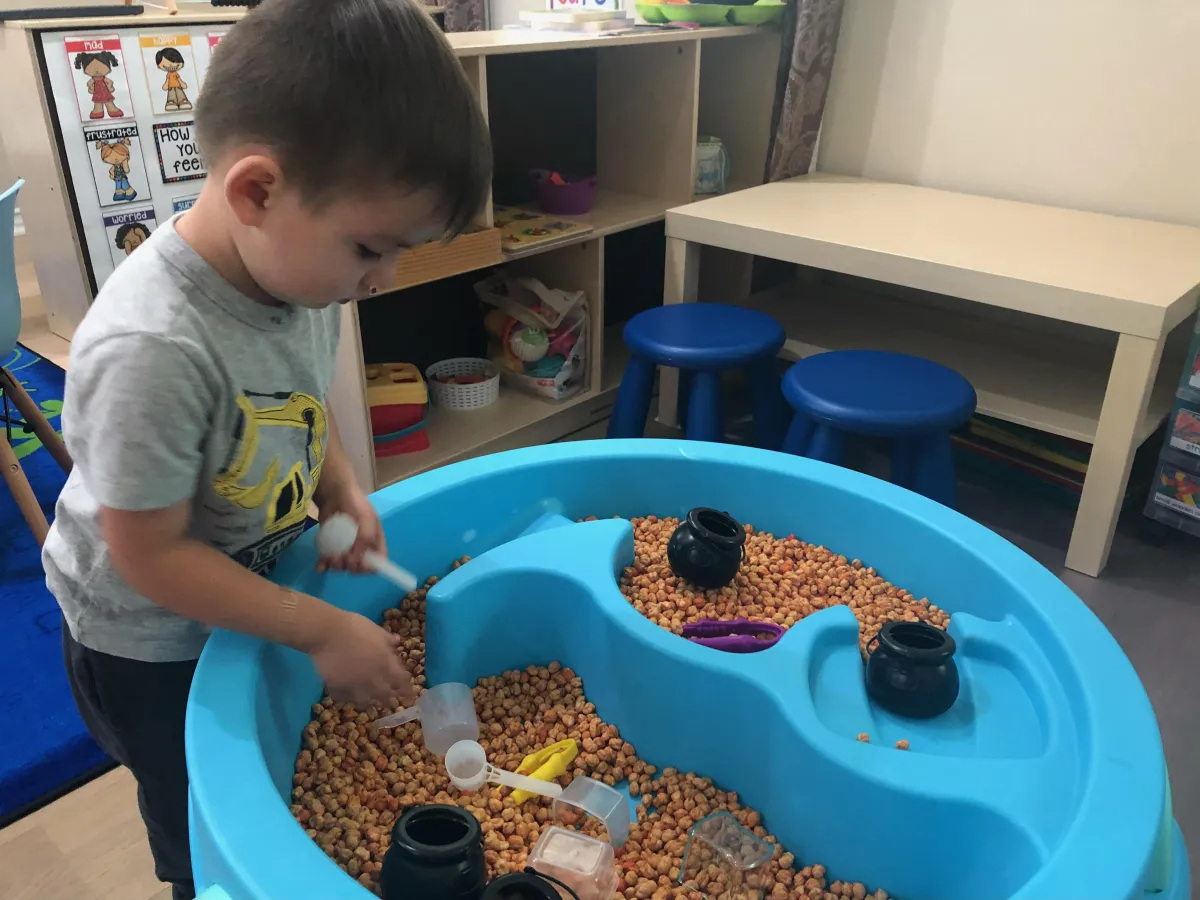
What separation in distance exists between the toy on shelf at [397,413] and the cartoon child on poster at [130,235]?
79 cm

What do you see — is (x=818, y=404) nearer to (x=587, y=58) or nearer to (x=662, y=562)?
(x=662, y=562)

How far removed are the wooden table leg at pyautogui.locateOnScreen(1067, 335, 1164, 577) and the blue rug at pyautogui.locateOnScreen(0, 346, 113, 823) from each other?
59.0 inches

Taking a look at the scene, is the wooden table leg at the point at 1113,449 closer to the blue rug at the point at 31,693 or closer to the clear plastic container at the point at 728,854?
the clear plastic container at the point at 728,854

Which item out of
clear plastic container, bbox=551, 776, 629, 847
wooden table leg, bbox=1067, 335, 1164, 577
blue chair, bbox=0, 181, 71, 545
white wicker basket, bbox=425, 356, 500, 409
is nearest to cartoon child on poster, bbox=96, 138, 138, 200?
blue chair, bbox=0, 181, 71, 545

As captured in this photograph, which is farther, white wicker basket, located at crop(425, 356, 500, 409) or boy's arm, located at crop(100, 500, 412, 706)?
white wicker basket, located at crop(425, 356, 500, 409)

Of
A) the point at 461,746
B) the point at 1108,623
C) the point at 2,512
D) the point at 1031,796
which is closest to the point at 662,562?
the point at 461,746

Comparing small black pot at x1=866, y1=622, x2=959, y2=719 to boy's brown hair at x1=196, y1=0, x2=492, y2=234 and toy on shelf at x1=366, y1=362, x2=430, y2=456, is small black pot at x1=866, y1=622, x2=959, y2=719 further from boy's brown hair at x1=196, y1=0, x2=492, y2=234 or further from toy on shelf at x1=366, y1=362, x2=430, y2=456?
toy on shelf at x1=366, y1=362, x2=430, y2=456

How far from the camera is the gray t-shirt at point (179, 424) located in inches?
24.5

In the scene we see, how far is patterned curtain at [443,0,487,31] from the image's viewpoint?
2416 mm

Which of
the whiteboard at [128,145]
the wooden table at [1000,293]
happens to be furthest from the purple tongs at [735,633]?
the whiteboard at [128,145]

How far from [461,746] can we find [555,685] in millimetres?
149

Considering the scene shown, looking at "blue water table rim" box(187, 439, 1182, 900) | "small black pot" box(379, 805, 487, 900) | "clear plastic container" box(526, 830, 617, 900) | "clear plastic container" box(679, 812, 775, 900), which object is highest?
"blue water table rim" box(187, 439, 1182, 900)

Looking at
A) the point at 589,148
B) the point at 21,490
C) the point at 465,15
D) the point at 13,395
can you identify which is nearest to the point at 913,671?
the point at 21,490

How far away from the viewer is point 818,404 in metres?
1.39
